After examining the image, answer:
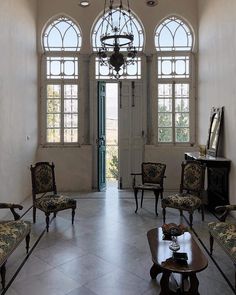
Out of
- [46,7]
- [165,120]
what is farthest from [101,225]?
[46,7]

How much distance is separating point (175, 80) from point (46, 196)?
166 inches

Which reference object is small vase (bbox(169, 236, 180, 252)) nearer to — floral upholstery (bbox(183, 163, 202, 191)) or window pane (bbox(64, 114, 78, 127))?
floral upholstery (bbox(183, 163, 202, 191))

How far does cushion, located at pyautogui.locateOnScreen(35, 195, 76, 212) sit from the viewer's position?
15.0 feet

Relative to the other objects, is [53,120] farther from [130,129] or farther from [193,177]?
[193,177]

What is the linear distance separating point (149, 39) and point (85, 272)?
18.8 feet

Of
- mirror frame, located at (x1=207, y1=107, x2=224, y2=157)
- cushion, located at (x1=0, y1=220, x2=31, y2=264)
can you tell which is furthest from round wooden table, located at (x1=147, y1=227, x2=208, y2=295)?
mirror frame, located at (x1=207, y1=107, x2=224, y2=157)

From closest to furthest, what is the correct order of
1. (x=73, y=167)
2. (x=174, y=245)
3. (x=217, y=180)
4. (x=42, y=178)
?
1. (x=174, y=245)
2. (x=42, y=178)
3. (x=217, y=180)
4. (x=73, y=167)

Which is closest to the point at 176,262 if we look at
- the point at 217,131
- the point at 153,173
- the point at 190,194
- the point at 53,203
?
the point at 53,203

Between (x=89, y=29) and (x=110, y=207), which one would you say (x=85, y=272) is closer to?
(x=110, y=207)

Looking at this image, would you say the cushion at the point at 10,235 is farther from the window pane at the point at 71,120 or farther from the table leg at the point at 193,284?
the window pane at the point at 71,120

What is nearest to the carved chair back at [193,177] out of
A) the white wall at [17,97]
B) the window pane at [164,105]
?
the window pane at [164,105]

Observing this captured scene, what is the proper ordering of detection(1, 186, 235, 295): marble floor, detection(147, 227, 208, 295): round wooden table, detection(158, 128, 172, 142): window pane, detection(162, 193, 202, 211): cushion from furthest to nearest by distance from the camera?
detection(158, 128, 172, 142): window pane
detection(162, 193, 202, 211): cushion
detection(1, 186, 235, 295): marble floor
detection(147, 227, 208, 295): round wooden table

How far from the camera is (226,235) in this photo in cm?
316

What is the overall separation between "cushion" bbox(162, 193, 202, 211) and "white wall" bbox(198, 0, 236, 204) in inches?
26.7
